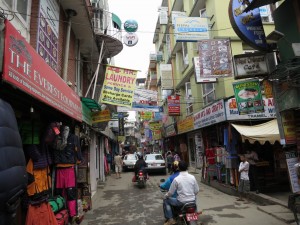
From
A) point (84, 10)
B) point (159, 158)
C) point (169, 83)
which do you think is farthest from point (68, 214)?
point (169, 83)

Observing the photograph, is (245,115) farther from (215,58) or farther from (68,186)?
(68,186)

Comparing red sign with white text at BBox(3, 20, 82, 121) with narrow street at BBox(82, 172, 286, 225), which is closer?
red sign with white text at BBox(3, 20, 82, 121)

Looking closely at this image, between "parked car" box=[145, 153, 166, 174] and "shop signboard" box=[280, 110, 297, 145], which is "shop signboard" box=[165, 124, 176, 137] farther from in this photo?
"shop signboard" box=[280, 110, 297, 145]

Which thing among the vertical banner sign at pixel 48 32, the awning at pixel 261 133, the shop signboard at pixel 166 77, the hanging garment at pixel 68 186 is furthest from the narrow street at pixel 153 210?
the shop signboard at pixel 166 77

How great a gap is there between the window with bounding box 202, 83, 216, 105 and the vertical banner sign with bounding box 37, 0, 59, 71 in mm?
9799

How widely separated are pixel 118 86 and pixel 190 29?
382 centimetres

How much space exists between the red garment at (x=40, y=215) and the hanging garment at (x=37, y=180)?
297mm

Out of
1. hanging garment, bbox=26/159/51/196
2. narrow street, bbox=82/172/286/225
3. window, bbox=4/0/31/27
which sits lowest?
narrow street, bbox=82/172/286/225

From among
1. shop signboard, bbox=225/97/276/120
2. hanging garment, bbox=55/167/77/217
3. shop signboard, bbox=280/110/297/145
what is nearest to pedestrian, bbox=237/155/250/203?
shop signboard, bbox=225/97/276/120

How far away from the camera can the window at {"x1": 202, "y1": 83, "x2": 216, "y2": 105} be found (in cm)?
1485

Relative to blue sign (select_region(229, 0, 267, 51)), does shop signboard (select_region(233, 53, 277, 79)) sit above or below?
below

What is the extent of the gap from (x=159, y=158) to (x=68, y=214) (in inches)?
518

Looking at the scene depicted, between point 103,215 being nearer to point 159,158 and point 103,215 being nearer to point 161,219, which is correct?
point 161,219

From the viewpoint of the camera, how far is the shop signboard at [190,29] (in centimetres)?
998
